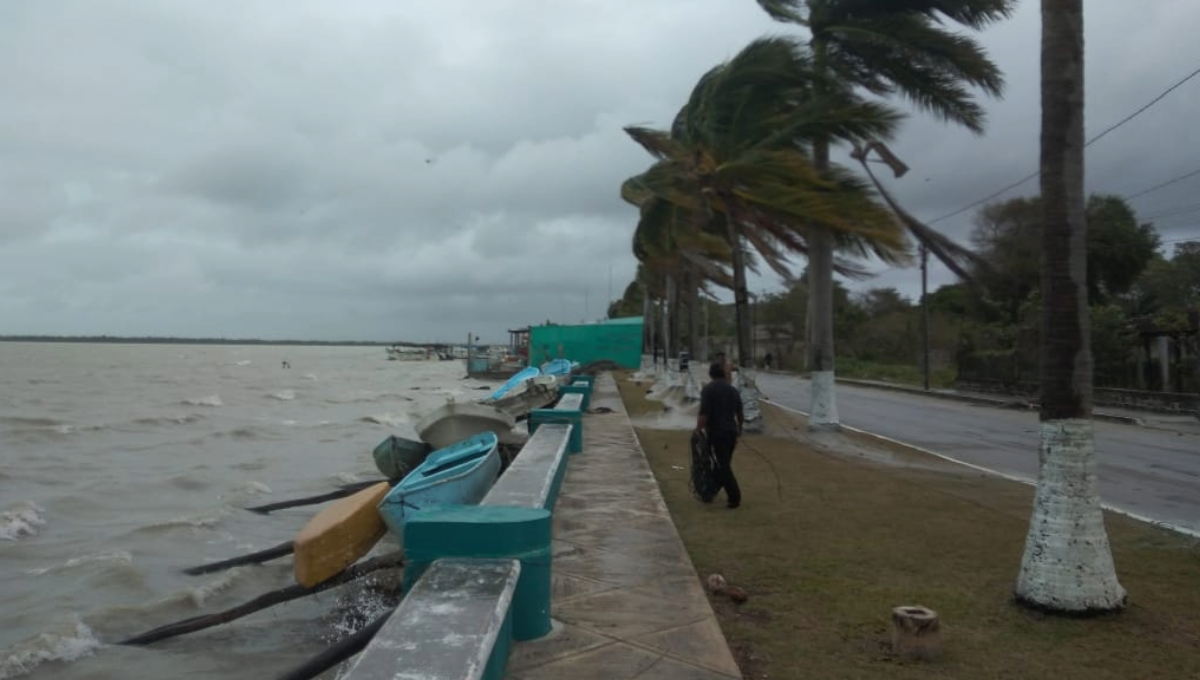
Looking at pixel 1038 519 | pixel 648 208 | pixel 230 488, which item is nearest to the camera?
pixel 1038 519

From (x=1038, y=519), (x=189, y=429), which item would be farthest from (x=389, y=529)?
(x=189, y=429)

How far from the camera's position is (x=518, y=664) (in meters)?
4.41

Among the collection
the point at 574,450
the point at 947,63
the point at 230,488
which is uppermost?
the point at 947,63

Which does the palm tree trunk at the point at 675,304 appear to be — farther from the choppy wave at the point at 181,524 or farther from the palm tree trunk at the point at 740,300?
the choppy wave at the point at 181,524

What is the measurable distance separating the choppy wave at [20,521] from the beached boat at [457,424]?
19.7ft

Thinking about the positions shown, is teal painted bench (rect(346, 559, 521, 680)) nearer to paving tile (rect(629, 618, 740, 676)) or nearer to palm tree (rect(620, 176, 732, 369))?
paving tile (rect(629, 618, 740, 676))

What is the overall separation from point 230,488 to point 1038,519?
1395cm

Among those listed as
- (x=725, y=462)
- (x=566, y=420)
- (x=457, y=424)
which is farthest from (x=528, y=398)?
(x=725, y=462)

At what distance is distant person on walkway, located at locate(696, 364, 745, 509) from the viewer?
8.97 m

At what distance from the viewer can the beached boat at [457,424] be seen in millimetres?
16062

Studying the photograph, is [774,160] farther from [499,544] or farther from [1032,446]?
[499,544]

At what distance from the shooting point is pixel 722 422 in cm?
896

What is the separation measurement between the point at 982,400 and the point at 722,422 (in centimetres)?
2429

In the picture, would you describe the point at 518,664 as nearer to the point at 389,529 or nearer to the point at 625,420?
the point at 389,529
